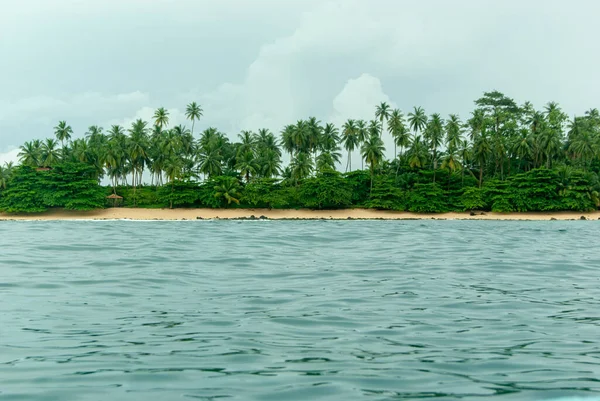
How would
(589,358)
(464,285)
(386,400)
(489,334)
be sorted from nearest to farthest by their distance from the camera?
(386,400) < (589,358) < (489,334) < (464,285)

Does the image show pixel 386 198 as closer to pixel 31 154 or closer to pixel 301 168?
pixel 301 168

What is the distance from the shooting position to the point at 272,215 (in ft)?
318

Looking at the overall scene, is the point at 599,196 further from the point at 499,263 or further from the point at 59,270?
the point at 59,270

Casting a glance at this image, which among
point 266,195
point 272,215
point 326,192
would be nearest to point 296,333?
point 326,192

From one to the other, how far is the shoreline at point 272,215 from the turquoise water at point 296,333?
8106 centimetres

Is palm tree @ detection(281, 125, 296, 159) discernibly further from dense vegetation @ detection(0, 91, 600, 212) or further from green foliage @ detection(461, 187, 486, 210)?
green foliage @ detection(461, 187, 486, 210)

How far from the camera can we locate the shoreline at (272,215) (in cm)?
9408

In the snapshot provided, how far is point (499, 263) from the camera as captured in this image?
15094 millimetres

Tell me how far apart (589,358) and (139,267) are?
9507 mm

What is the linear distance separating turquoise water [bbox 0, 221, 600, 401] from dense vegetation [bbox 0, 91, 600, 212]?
277 feet

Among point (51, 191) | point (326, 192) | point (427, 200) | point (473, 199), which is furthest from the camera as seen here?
point (427, 200)

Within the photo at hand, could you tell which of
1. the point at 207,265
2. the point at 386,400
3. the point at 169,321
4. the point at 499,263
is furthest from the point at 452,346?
the point at 499,263

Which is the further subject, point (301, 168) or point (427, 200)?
point (301, 168)

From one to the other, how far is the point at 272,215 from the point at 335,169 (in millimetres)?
16511
